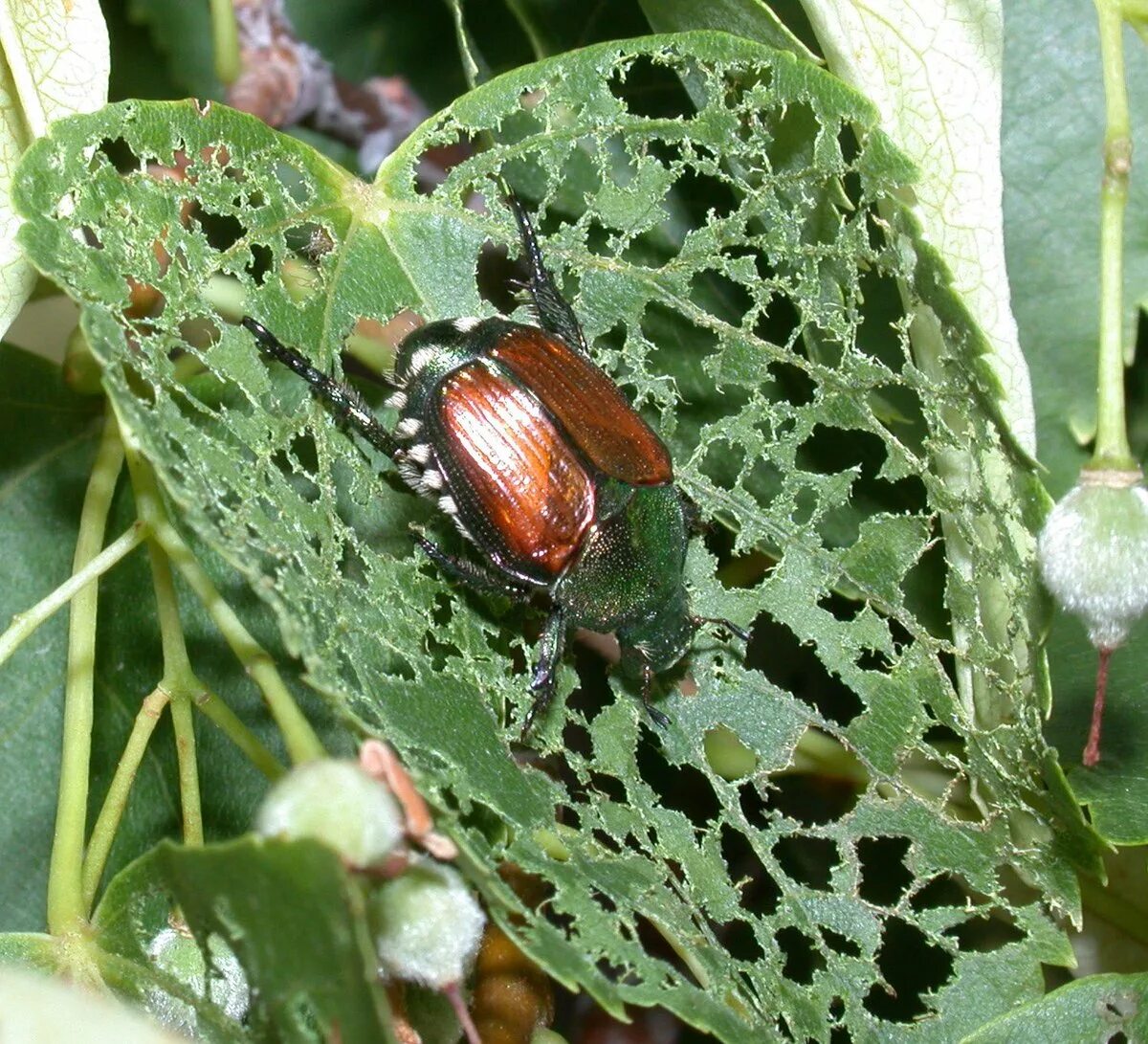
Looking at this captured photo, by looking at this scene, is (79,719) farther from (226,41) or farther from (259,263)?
(226,41)

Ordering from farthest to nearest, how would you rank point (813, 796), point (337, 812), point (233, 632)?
point (813, 796), point (233, 632), point (337, 812)

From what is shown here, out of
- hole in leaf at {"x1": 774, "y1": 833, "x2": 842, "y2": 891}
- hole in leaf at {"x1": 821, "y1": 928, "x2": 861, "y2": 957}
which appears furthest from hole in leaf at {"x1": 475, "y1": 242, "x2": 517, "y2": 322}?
hole in leaf at {"x1": 821, "y1": 928, "x2": 861, "y2": 957}

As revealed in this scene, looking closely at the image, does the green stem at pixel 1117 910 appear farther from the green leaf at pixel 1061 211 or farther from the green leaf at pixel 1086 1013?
the green leaf at pixel 1061 211

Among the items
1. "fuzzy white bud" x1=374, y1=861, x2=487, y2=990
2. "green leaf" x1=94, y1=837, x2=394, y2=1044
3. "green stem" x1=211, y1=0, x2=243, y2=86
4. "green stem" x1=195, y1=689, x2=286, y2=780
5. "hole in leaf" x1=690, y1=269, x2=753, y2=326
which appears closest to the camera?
"green leaf" x1=94, y1=837, x2=394, y2=1044

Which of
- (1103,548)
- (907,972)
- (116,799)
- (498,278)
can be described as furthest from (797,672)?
(116,799)

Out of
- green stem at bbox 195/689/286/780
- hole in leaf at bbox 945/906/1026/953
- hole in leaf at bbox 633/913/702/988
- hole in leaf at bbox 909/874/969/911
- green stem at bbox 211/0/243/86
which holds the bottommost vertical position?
hole in leaf at bbox 945/906/1026/953

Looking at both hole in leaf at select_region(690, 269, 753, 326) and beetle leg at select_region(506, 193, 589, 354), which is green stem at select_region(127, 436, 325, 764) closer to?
beetle leg at select_region(506, 193, 589, 354)

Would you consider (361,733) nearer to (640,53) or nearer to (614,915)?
(614,915)

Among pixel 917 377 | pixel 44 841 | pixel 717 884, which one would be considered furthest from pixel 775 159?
pixel 44 841
